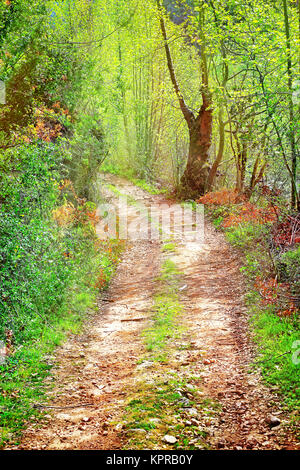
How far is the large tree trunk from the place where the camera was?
1767 centimetres

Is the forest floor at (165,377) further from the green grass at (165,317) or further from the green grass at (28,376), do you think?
the green grass at (28,376)

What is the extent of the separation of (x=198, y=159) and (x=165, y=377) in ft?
48.2

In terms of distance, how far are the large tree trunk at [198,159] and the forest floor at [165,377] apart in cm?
953

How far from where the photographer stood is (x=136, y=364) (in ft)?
17.6

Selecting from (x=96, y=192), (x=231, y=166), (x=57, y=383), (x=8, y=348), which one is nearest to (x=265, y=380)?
(x=57, y=383)

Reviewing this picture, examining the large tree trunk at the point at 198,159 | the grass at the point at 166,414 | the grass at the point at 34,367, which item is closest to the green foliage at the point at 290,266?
the grass at the point at 166,414

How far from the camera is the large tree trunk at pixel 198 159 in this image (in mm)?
17672

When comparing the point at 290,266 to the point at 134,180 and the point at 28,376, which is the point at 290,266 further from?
the point at 134,180

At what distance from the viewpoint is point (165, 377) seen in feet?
15.6

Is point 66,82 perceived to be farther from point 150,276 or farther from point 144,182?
point 144,182

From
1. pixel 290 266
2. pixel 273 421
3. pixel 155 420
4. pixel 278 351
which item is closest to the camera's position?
pixel 273 421

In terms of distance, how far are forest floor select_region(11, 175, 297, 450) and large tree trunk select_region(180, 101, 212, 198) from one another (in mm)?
9533

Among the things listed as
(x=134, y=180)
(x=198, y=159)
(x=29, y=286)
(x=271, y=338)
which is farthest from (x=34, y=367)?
(x=134, y=180)

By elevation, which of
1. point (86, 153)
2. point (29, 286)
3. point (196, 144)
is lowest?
point (29, 286)
